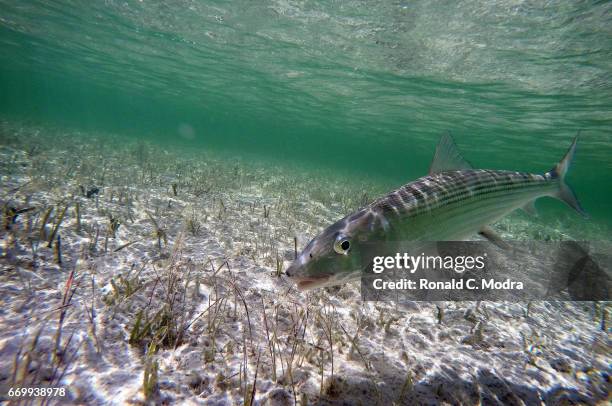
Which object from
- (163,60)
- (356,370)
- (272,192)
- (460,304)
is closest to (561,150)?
(272,192)

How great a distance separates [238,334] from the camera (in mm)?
3375

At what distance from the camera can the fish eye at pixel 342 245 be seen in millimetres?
2605

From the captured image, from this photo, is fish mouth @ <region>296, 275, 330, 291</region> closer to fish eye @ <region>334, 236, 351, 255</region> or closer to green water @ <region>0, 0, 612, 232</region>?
fish eye @ <region>334, 236, 351, 255</region>

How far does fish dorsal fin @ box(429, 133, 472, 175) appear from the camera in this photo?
3855 millimetres

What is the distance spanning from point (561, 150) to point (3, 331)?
4889cm

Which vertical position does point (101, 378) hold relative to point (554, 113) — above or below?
below

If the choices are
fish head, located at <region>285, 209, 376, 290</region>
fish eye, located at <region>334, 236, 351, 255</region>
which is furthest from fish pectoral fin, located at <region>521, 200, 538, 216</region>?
fish eye, located at <region>334, 236, 351, 255</region>

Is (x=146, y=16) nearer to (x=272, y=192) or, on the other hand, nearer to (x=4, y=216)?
(x=272, y=192)

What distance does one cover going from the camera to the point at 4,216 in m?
5.09

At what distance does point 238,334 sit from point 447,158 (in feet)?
11.9

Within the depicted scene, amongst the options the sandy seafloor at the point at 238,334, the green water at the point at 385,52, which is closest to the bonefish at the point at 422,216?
the sandy seafloor at the point at 238,334

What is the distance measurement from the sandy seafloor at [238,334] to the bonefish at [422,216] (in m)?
0.93
